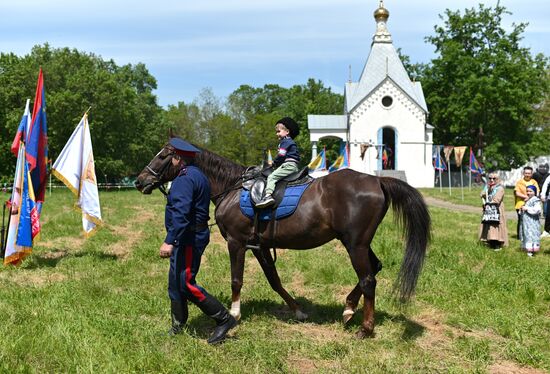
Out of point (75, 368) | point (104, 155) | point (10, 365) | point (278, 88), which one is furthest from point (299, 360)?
point (278, 88)

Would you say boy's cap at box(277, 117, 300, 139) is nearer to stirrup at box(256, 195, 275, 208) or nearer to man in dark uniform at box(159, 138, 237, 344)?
stirrup at box(256, 195, 275, 208)

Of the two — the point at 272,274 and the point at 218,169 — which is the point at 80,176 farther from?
the point at 272,274

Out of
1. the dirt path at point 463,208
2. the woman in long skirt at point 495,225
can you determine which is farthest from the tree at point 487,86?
the woman in long skirt at point 495,225

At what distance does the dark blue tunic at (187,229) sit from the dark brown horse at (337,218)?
2.77 ft

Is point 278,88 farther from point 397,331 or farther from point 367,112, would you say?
point 397,331

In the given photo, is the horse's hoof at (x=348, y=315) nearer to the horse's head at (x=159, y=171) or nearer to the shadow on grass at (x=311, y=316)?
the shadow on grass at (x=311, y=316)

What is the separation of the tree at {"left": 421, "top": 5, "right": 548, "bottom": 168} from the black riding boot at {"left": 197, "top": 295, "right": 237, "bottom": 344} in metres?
42.3

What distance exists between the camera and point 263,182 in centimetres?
629

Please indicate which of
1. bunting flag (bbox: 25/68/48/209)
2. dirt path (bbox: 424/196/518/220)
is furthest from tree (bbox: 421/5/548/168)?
bunting flag (bbox: 25/68/48/209)

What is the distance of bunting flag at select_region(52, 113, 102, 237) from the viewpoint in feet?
34.4

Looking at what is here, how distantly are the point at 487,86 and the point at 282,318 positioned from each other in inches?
1643

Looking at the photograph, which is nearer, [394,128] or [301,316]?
[301,316]

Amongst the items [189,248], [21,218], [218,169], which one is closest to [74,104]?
[21,218]

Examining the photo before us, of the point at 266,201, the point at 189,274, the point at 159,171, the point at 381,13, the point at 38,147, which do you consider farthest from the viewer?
the point at 381,13
